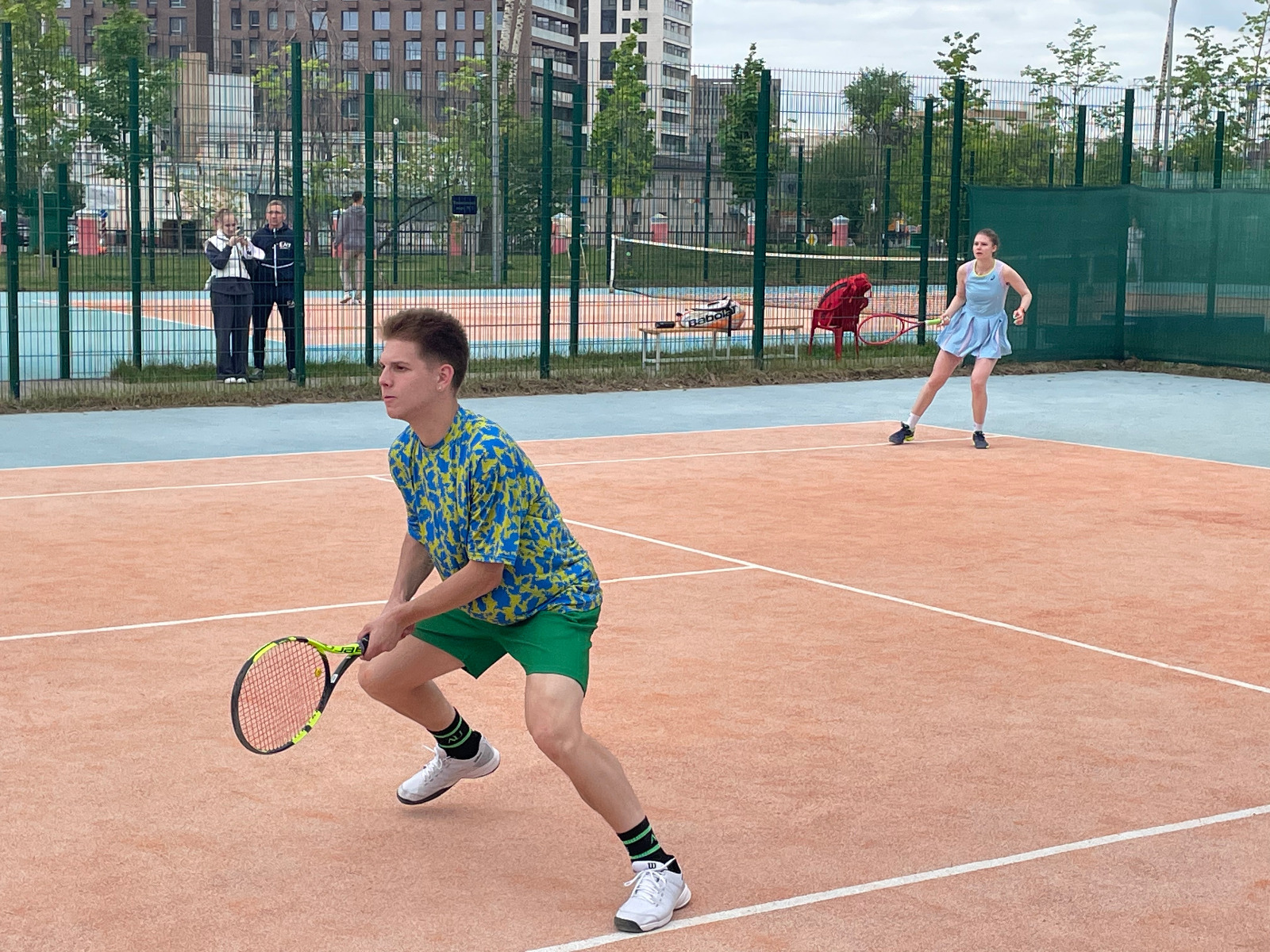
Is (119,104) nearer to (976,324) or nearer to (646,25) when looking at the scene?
(976,324)

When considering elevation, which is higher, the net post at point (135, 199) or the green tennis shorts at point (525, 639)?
the net post at point (135, 199)

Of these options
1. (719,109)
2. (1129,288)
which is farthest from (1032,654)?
(1129,288)

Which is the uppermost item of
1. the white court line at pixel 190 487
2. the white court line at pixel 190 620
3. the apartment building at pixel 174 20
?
the apartment building at pixel 174 20

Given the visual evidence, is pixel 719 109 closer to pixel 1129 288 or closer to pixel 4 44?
pixel 1129 288

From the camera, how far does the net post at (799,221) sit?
17.6 m

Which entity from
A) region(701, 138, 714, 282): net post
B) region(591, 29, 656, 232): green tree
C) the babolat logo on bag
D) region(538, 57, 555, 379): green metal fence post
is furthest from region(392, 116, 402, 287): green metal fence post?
region(701, 138, 714, 282): net post

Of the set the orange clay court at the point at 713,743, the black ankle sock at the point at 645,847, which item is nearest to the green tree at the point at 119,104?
the orange clay court at the point at 713,743

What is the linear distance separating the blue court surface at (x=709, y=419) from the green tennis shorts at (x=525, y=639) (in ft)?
24.9

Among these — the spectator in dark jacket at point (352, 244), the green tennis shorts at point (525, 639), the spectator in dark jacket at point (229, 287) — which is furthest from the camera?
the spectator in dark jacket at point (352, 244)

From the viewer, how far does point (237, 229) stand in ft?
48.5

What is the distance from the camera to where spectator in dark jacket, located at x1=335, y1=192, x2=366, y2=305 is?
15070mm

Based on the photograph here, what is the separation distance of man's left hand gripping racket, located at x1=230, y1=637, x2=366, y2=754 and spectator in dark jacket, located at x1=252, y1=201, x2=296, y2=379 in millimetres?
10979

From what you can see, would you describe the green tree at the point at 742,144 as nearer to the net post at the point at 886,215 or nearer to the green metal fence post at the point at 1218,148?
the net post at the point at 886,215

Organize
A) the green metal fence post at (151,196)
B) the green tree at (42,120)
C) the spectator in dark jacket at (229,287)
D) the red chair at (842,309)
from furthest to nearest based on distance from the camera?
the red chair at (842,309) → the spectator in dark jacket at (229,287) → the green metal fence post at (151,196) → the green tree at (42,120)
